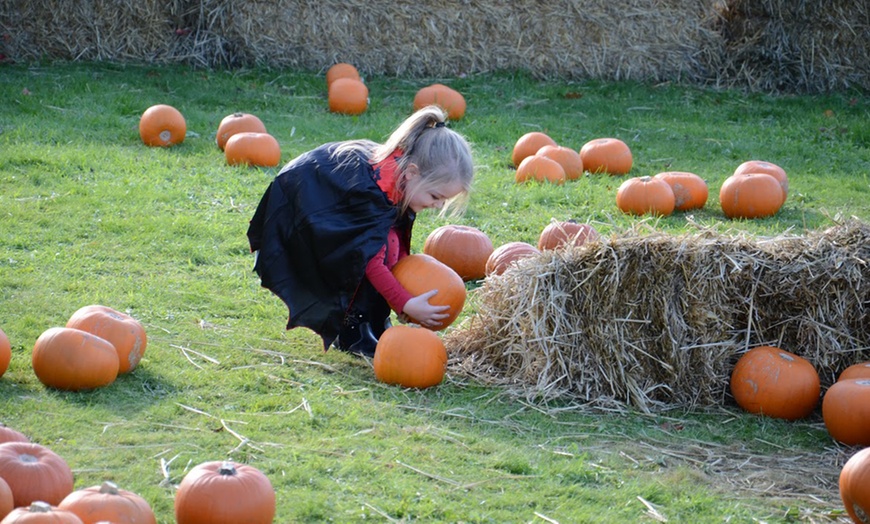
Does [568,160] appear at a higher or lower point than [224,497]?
higher

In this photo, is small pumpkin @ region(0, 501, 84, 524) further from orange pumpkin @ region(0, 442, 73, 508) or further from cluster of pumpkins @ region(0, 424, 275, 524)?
orange pumpkin @ region(0, 442, 73, 508)

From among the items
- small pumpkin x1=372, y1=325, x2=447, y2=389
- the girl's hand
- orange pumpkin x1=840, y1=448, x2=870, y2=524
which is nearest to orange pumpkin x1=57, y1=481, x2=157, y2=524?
small pumpkin x1=372, y1=325, x2=447, y2=389

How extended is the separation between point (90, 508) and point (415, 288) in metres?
2.64

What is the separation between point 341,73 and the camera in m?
12.5

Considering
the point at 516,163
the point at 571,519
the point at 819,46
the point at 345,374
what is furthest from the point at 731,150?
the point at 571,519

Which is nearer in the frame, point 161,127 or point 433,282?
point 433,282

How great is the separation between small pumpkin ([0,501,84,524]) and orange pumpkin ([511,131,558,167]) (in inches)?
288

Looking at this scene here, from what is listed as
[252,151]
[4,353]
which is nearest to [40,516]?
[4,353]

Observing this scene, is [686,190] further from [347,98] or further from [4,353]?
[4,353]

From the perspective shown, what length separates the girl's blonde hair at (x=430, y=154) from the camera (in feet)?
17.6

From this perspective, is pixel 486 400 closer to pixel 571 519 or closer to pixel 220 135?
pixel 571 519

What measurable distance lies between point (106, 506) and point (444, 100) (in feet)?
28.8

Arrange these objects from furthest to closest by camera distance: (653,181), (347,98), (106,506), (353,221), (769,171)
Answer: (347,98) < (769,171) < (653,181) < (353,221) < (106,506)

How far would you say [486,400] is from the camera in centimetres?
514
